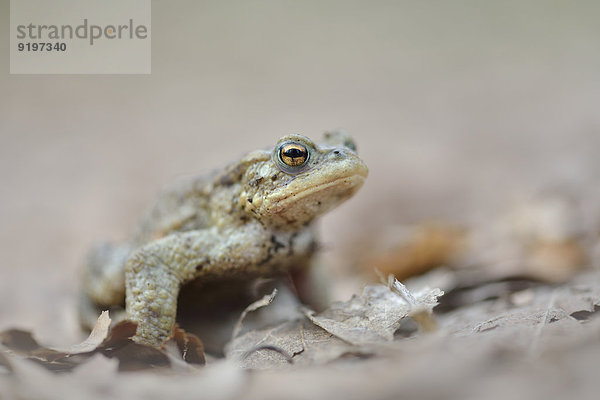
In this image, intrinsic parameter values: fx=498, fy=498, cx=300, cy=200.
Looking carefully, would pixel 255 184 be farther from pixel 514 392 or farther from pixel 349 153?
pixel 514 392

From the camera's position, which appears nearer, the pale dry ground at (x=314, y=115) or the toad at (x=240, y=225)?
the toad at (x=240, y=225)

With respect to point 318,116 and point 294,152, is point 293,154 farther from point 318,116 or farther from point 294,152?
point 318,116

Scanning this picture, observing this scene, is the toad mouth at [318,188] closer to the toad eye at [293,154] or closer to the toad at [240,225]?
the toad at [240,225]

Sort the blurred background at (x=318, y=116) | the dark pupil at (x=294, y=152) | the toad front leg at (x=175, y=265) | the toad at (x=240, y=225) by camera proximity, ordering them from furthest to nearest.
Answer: the blurred background at (x=318, y=116) → the dark pupil at (x=294, y=152) → the toad at (x=240, y=225) → the toad front leg at (x=175, y=265)

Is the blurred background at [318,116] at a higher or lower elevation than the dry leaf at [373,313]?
higher

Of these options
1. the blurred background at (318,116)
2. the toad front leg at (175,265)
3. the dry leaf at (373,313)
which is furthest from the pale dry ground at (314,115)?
the dry leaf at (373,313)

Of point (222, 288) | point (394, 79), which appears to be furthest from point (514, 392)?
point (394, 79)

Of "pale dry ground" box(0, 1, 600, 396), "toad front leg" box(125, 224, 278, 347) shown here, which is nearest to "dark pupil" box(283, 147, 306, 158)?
"toad front leg" box(125, 224, 278, 347)
